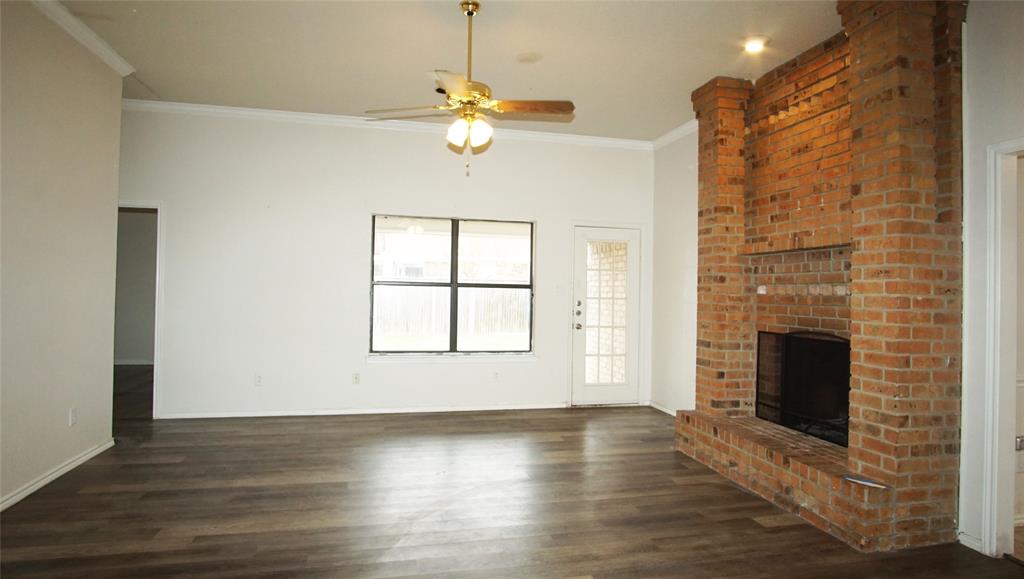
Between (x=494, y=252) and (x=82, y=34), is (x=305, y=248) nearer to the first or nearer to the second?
(x=494, y=252)

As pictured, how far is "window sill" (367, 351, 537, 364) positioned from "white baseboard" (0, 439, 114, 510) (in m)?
2.19

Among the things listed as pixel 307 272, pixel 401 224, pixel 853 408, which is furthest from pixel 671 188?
pixel 307 272

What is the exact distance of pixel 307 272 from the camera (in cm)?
525

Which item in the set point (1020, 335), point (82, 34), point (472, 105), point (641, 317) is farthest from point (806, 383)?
point (82, 34)

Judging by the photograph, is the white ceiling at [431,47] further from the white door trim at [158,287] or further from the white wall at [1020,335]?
the white wall at [1020,335]

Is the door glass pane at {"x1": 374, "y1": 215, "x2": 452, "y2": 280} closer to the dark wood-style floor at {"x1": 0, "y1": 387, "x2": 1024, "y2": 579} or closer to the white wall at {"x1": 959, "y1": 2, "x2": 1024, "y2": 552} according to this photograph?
the dark wood-style floor at {"x1": 0, "y1": 387, "x2": 1024, "y2": 579}

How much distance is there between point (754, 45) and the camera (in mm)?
3596

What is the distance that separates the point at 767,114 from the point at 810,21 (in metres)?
0.86

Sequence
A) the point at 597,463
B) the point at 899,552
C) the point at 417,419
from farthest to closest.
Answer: the point at 417,419 < the point at 597,463 < the point at 899,552

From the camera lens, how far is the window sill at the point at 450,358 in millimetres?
5383

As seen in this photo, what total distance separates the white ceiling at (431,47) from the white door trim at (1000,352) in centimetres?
134

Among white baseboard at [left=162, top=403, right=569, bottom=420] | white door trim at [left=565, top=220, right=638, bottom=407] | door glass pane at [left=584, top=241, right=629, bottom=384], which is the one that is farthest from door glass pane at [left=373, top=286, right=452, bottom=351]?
white door trim at [left=565, top=220, right=638, bottom=407]

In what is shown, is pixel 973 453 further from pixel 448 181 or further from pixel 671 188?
pixel 448 181

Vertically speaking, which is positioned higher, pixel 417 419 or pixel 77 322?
pixel 77 322
